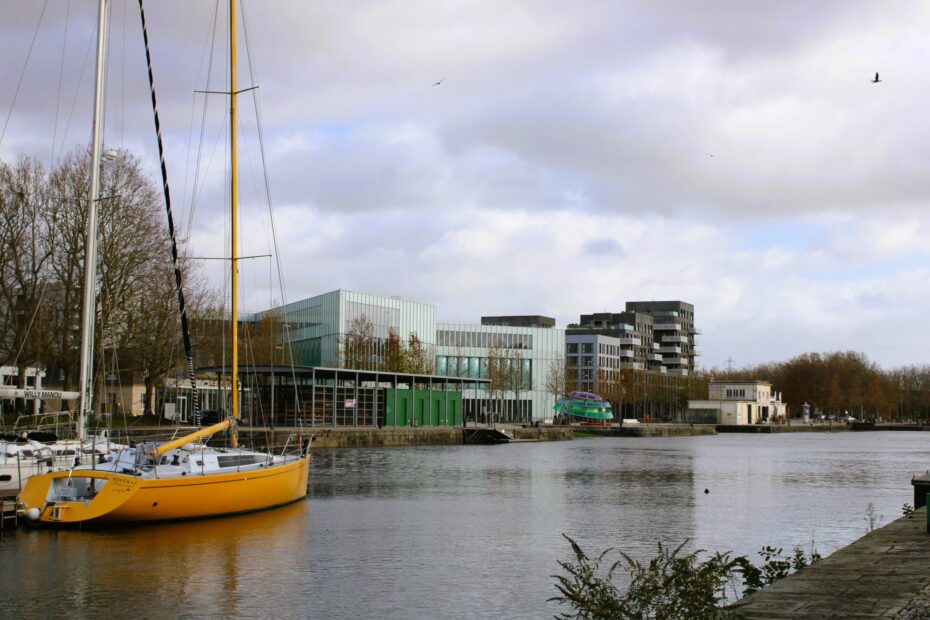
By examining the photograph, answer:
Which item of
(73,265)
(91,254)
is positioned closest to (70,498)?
(91,254)

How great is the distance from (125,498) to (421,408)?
72.5 m

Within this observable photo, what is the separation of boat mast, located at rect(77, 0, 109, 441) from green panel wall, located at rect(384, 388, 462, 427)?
5953cm

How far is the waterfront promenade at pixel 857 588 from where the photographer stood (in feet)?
43.3

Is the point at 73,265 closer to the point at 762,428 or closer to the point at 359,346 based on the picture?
the point at 359,346

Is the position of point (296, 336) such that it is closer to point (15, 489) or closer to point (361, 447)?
point (361, 447)

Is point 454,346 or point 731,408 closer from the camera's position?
point 454,346

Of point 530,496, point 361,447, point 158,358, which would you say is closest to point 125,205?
point 158,358

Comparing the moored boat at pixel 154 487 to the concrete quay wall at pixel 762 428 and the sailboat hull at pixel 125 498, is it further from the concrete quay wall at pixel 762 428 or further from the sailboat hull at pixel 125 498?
the concrete quay wall at pixel 762 428

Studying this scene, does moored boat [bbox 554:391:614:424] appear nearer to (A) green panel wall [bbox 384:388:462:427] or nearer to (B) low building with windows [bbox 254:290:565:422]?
(B) low building with windows [bbox 254:290:565:422]

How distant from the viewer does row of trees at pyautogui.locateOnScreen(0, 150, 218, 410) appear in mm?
60438

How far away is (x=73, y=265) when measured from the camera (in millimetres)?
61938

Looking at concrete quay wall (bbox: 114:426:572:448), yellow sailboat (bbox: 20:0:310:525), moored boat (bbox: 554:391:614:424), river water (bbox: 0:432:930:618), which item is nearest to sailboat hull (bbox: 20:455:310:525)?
yellow sailboat (bbox: 20:0:310:525)

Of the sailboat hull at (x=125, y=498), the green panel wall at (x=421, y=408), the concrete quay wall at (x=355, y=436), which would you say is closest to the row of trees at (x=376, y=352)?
the green panel wall at (x=421, y=408)

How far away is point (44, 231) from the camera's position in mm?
61688
